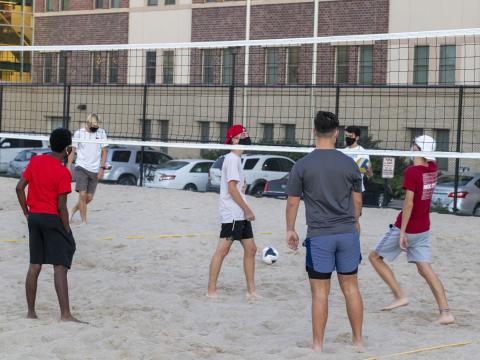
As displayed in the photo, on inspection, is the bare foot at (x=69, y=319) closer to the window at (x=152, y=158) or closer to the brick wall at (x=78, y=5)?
the window at (x=152, y=158)

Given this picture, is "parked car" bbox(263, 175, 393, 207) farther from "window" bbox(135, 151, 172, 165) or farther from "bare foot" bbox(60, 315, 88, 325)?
"bare foot" bbox(60, 315, 88, 325)

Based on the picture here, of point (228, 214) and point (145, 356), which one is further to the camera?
point (228, 214)

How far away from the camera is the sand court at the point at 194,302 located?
7.66m

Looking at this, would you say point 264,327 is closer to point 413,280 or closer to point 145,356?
point 145,356

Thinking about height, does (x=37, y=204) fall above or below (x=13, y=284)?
above

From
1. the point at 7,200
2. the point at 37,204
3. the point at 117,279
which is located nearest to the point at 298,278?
the point at 117,279

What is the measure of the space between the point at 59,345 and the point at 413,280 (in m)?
4.89

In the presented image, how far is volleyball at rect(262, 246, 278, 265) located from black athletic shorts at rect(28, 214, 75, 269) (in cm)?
398

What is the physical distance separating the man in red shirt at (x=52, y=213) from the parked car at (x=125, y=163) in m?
17.4

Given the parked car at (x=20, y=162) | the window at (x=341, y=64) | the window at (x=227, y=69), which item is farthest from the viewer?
the window at (x=227, y=69)

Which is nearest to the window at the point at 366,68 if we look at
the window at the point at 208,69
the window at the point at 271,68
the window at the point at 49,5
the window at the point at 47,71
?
the window at the point at 271,68

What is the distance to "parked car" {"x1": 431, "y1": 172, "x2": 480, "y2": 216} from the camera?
2116 cm

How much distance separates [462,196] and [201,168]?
6.71 meters

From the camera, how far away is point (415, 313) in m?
9.50
